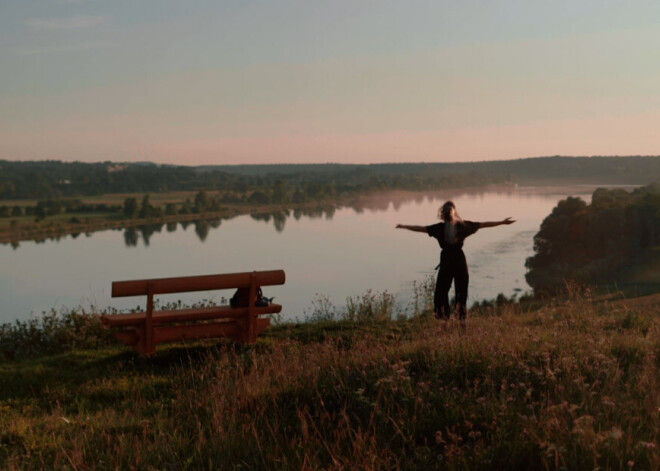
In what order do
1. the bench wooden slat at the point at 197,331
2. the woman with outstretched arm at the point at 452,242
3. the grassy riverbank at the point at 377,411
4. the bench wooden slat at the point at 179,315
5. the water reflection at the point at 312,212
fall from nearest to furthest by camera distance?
the grassy riverbank at the point at 377,411, the bench wooden slat at the point at 179,315, the bench wooden slat at the point at 197,331, the woman with outstretched arm at the point at 452,242, the water reflection at the point at 312,212

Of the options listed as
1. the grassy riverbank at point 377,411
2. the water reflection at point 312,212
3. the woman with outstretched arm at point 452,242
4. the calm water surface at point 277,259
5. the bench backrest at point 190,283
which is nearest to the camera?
the grassy riverbank at point 377,411

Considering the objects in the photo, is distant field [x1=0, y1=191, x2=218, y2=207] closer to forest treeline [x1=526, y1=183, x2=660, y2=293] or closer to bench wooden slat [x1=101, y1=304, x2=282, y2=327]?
forest treeline [x1=526, y1=183, x2=660, y2=293]

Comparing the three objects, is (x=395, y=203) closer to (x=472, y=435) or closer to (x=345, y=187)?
(x=345, y=187)

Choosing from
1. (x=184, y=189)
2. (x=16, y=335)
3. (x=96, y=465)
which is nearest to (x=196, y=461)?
(x=96, y=465)

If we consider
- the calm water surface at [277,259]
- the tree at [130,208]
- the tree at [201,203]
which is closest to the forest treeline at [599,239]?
the calm water surface at [277,259]

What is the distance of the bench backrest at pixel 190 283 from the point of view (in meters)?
7.58

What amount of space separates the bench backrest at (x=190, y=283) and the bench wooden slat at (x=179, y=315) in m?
0.31

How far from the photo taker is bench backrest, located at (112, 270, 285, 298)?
7.58 m

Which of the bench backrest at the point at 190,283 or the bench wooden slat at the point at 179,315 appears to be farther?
the bench wooden slat at the point at 179,315

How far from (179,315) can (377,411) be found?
14.3 ft

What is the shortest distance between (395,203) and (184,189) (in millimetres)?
63521

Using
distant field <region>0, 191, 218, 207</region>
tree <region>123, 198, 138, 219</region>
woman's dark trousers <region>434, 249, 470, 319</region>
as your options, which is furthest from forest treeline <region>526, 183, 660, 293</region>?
distant field <region>0, 191, 218, 207</region>

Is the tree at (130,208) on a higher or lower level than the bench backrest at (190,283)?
lower

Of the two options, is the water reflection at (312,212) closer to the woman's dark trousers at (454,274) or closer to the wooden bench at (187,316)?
the wooden bench at (187,316)
